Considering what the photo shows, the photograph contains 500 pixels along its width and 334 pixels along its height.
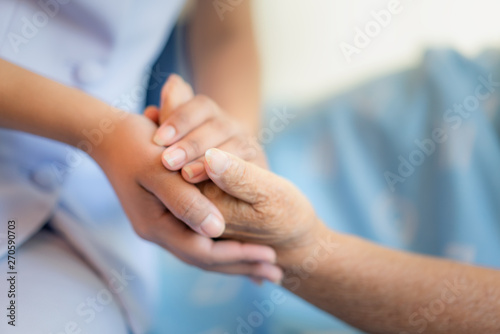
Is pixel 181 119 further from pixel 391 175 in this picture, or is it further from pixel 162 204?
pixel 391 175

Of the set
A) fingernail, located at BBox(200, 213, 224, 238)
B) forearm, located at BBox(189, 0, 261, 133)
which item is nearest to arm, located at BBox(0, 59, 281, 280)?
fingernail, located at BBox(200, 213, 224, 238)

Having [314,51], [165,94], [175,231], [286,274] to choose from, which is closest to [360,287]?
[286,274]

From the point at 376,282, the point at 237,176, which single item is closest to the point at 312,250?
the point at 376,282

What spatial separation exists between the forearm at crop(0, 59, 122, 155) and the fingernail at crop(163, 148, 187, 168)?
4.0 inches

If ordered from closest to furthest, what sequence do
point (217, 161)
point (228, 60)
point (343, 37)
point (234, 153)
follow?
point (217, 161), point (234, 153), point (228, 60), point (343, 37)

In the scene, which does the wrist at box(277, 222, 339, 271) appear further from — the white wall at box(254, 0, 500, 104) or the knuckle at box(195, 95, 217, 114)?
the white wall at box(254, 0, 500, 104)

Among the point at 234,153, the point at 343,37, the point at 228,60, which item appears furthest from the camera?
the point at 343,37

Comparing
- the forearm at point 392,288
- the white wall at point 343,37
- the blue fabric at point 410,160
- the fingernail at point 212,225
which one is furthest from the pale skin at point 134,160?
the white wall at point 343,37

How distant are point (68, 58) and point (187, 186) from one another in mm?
310

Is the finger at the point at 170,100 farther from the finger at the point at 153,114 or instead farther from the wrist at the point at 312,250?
the wrist at the point at 312,250

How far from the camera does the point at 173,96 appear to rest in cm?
73

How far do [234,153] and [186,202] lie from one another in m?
0.12

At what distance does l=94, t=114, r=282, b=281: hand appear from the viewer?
2.00ft

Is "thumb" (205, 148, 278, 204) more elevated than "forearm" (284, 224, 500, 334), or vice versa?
"thumb" (205, 148, 278, 204)
